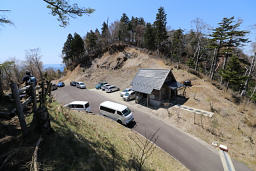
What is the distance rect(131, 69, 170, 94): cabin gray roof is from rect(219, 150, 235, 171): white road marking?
8994mm

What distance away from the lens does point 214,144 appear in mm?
9891

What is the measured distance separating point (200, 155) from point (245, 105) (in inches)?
506

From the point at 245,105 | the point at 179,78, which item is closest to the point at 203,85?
the point at 179,78

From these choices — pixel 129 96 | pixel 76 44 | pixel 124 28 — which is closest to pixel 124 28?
pixel 124 28

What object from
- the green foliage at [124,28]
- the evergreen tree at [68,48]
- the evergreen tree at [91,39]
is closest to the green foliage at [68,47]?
the evergreen tree at [68,48]

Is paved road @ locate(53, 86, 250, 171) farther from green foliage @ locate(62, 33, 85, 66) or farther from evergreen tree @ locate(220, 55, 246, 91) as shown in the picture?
green foliage @ locate(62, 33, 85, 66)

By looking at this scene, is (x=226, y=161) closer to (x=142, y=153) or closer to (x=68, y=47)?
(x=142, y=153)

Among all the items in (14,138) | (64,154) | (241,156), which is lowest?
(241,156)

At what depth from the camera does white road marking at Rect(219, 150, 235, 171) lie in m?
7.85

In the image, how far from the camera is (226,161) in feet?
27.7

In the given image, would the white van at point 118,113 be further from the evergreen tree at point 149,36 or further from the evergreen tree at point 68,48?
the evergreen tree at point 68,48

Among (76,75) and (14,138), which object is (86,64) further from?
(14,138)

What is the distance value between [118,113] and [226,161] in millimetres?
9730

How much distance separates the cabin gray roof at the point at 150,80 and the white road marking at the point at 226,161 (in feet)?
29.5
